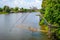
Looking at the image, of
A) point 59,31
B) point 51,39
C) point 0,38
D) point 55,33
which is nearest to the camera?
point 59,31

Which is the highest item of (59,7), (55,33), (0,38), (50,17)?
(59,7)

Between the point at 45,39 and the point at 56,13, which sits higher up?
the point at 56,13

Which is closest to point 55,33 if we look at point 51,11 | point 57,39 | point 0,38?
point 57,39

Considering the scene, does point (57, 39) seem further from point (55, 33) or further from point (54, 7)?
point (54, 7)

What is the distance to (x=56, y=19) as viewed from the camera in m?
20.1

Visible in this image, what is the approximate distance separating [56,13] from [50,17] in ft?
6.04

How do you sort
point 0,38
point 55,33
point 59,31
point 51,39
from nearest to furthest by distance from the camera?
point 59,31 < point 55,33 < point 51,39 < point 0,38

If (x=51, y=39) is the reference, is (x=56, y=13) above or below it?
above

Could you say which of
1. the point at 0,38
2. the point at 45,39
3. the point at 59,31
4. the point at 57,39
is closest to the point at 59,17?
the point at 59,31

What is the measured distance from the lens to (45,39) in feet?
76.9

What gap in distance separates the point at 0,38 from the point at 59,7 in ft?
33.3

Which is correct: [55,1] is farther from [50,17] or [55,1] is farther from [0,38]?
[0,38]

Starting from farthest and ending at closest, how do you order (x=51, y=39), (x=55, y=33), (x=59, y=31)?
(x=51, y=39)
(x=55, y=33)
(x=59, y=31)

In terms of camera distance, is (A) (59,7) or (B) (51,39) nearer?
(A) (59,7)
